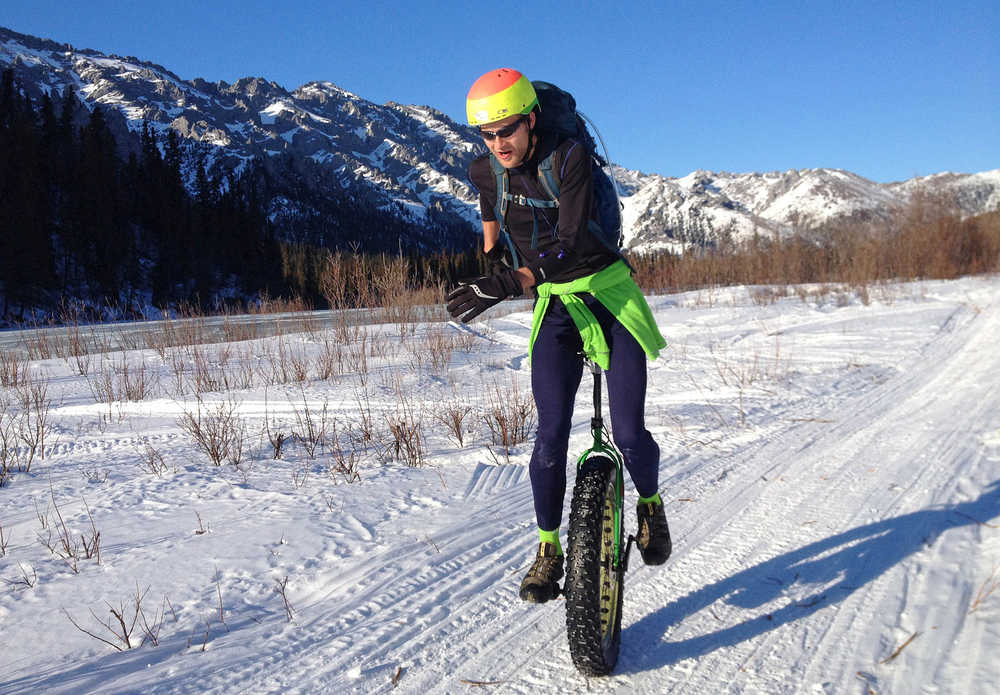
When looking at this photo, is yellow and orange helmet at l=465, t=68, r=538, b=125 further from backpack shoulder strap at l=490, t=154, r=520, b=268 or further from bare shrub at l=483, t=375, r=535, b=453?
bare shrub at l=483, t=375, r=535, b=453

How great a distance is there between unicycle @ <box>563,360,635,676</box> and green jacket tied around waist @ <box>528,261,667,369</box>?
133mm

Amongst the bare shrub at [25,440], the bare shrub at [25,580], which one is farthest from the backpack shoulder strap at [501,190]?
the bare shrub at [25,440]

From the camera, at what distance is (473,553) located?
2.88 meters

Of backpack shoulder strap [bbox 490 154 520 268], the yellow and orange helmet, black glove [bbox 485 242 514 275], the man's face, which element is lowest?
black glove [bbox 485 242 514 275]

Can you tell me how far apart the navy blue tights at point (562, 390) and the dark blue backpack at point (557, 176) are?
27 centimetres

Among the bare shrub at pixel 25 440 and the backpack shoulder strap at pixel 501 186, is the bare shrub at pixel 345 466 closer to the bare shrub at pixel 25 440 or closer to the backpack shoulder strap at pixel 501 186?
the bare shrub at pixel 25 440

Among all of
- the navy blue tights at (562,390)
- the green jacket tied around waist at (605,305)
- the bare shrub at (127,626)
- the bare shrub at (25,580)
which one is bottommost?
the bare shrub at (127,626)

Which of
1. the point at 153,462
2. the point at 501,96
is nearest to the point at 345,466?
the point at 153,462

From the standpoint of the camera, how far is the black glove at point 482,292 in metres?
1.91

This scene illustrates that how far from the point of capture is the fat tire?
1865 mm

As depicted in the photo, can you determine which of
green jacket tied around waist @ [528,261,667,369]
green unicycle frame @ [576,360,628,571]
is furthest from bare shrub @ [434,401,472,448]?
green jacket tied around waist @ [528,261,667,369]

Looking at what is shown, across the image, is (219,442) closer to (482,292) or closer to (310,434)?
(310,434)

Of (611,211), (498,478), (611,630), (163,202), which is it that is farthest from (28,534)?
(163,202)

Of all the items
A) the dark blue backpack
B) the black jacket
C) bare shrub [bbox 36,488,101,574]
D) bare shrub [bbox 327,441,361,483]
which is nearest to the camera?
the black jacket
